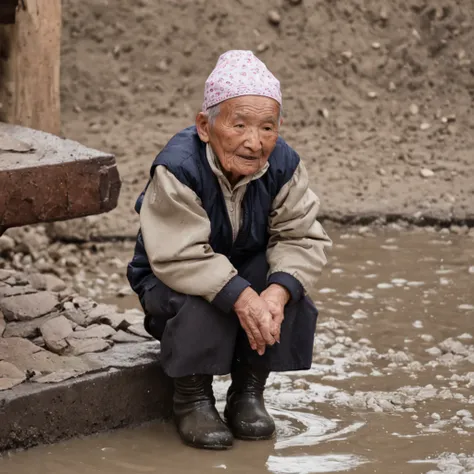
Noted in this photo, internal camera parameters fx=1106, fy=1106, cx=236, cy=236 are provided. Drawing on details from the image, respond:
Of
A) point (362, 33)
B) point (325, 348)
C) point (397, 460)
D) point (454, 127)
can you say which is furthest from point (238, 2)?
point (397, 460)

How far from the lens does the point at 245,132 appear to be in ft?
11.0

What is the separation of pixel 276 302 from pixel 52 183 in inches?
31.1

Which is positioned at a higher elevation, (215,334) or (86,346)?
(215,334)

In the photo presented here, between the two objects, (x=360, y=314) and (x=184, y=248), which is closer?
(x=184, y=248)

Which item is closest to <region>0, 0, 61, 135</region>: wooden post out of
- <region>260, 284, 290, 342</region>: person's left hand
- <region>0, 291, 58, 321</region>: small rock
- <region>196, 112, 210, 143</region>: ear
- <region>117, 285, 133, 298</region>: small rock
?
<region>117, 285, 133, 298</region>: small rock

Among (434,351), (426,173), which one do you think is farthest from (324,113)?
(434,351)

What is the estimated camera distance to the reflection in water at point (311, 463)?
130 inches

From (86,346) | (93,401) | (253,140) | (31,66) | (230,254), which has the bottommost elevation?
(93,401)

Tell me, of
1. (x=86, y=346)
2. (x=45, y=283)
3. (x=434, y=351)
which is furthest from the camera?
(x=45, y=283)

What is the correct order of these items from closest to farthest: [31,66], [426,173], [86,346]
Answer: [86,346]
[31,66]
[426,173]

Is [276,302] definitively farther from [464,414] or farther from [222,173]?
[464,414]

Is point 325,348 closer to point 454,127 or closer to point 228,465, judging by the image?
point 228,465

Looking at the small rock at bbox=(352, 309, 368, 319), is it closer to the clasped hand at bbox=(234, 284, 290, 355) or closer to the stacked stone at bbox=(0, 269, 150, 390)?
the stacked stone at bbox=(0, 269, 150, 390)

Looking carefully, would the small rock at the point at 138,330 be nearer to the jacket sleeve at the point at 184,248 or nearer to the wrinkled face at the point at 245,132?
the jacket sleeve at the point at 184,248
